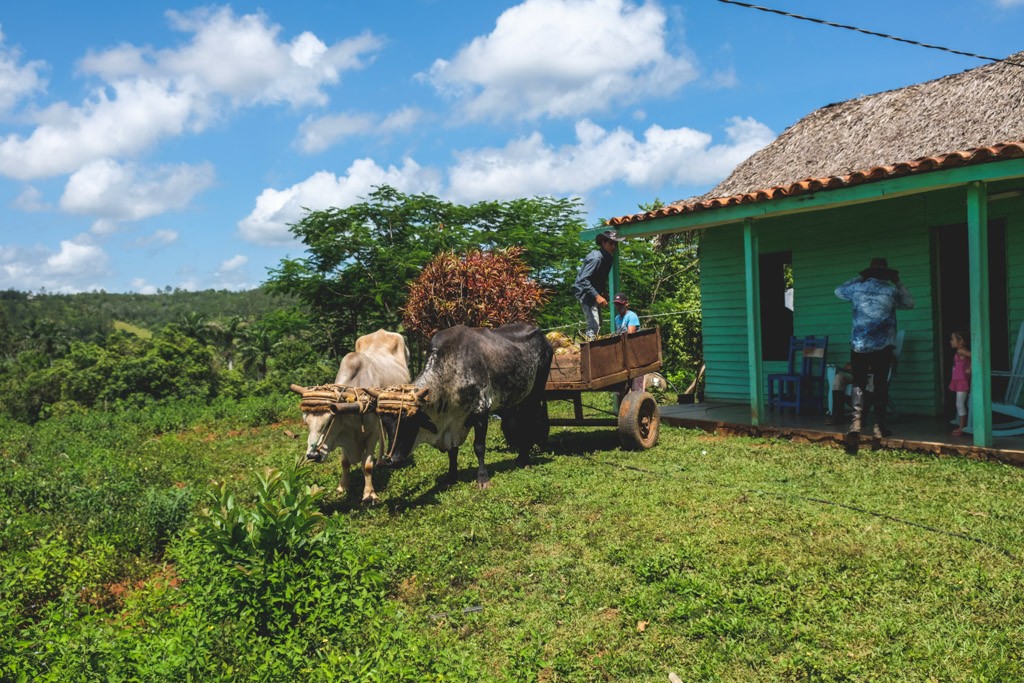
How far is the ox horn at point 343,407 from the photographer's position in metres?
6.57

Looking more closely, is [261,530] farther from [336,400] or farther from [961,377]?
[961,377]

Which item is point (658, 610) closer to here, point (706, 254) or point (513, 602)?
point (513, 602)

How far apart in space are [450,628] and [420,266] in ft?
42.6

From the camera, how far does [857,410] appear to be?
8.73 metres

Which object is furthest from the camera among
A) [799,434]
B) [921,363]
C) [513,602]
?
[921,363]

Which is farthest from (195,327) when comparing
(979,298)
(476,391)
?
(979,298)

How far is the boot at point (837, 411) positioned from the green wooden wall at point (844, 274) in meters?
1.23

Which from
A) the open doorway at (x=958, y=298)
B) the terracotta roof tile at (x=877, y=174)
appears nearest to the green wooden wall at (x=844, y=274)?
the open doorway at (x=958, y=298)

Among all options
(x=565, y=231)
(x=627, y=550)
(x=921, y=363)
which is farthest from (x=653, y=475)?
(x=565, y=231)

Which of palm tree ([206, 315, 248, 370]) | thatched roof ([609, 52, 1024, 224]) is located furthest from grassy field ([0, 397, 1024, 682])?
palm tree ([206, 315, 248, 370])

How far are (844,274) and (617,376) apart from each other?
4293 mm

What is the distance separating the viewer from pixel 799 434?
9.55 meters

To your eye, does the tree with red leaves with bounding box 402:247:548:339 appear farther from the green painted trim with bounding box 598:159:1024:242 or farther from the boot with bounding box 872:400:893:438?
the boot with bounding box 872:400:893:438

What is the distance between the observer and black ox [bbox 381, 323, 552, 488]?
289 inches
